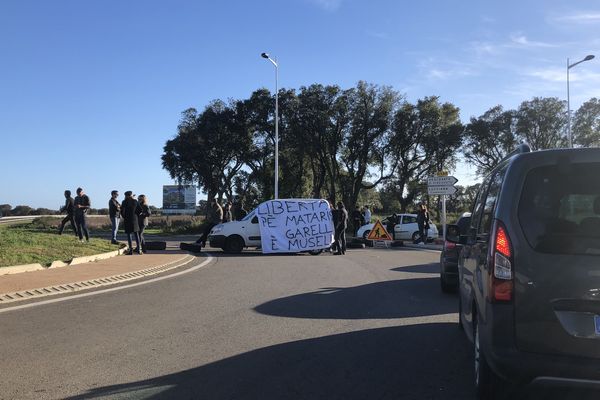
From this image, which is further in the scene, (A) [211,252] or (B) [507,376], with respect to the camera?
(A) [211,252]

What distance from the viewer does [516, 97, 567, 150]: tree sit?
46.5m

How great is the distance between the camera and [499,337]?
143 inches

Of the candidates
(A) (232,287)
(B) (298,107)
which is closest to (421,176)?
(B) (298,107)

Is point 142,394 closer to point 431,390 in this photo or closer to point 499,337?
point 431,390

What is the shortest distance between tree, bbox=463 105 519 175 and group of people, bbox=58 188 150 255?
119 ft

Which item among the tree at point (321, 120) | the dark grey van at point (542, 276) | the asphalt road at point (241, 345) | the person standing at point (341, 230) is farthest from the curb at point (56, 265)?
the tree at point (321, 120)

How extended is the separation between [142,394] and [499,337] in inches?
114

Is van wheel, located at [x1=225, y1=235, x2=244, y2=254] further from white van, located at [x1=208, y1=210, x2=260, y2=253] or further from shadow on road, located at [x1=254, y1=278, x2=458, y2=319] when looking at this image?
shadow on road, located at [x1=254, y1=278, x2=458, y2=319]

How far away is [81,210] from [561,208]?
53.6 feet

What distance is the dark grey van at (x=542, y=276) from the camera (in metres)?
3.42

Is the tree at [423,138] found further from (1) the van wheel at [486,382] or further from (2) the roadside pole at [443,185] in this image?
(1) the van wheel at [486,382]

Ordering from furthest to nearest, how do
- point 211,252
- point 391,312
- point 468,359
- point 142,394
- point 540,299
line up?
point 211,252 < point 391,312 < point 468,359 < point 142,394 < point 540,299

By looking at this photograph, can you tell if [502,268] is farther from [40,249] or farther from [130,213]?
[130,213]

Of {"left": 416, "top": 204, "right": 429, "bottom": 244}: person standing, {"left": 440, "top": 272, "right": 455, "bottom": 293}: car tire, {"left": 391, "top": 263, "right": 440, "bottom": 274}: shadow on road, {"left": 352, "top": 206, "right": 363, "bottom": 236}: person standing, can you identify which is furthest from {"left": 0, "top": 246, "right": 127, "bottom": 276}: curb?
{"left": 352, "top": 206, "right": 363, "bottom": 236}: person standing
